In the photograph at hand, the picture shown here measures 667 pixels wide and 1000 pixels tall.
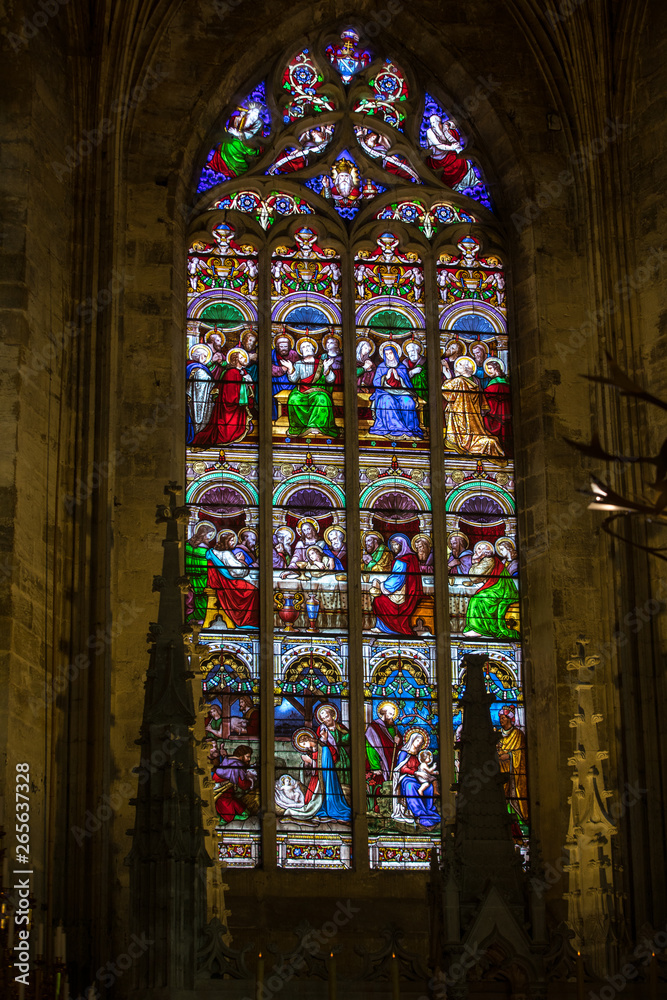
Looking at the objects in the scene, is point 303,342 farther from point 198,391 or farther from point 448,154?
point 448,154

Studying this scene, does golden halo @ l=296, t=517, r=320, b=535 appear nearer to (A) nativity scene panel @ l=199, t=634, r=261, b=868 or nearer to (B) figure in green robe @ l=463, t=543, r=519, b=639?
(A) nativity scene panel @ l=199, t=634, r=261, b=868

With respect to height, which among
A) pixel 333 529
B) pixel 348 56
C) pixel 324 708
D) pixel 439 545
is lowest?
pixel 324 708

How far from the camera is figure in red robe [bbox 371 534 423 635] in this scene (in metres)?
16.0

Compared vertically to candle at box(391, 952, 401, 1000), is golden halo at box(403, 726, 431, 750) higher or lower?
higher

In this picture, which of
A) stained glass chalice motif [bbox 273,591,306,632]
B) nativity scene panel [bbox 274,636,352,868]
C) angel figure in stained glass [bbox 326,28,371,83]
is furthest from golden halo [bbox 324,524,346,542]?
angel figure in stained glass [bbox 326,28,371,83]

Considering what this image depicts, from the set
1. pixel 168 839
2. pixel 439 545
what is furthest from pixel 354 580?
pixel 168 839

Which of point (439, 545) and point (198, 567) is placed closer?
point (198, 567)

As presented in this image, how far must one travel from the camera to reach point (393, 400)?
55.1 ft

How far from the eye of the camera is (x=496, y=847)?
11188mm

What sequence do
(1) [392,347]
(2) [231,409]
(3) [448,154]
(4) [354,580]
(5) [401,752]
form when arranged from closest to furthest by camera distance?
(5) [401,752] → (4) [354,580] → (2) [231,409] → (1) [392,347] → (3) [448,154]

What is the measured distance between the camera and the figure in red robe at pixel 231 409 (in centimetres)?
1639

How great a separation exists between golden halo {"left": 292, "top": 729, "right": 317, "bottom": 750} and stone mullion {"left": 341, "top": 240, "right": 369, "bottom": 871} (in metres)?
0.32

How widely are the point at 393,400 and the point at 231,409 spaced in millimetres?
1421

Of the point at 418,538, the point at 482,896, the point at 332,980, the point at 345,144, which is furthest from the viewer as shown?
the point at 345,144
